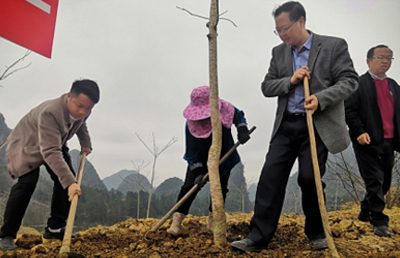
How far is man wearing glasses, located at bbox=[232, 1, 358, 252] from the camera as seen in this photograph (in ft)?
6.77

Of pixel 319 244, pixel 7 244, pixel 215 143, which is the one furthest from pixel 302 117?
pixel 7 244

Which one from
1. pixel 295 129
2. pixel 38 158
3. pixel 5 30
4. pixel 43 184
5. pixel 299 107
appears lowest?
pixel 43 184

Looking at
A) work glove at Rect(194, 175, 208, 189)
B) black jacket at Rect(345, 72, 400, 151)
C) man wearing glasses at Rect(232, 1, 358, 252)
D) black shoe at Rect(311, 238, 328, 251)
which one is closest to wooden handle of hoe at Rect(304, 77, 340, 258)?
man wearing glasses at Rect(232, 1, 358, 252)

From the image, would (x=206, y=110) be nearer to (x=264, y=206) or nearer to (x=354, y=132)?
(x=264, y=206)

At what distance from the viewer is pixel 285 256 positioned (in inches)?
77.2

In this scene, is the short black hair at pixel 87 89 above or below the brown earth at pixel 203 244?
Answer: above

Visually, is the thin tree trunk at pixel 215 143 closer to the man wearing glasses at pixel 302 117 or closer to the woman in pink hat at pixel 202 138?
the man wearing glasses at pixel 302 117

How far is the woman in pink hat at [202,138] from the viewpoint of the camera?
2885mm

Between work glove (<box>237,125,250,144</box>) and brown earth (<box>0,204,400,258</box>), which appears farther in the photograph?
work glove (<box>237,125,250,144</box>)

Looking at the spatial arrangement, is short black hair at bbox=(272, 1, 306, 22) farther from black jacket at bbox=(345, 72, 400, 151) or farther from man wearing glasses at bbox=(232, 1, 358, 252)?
black jacket at bbox=(345, 72, 400, 151)

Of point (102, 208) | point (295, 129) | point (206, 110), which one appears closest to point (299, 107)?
point (295, 129)

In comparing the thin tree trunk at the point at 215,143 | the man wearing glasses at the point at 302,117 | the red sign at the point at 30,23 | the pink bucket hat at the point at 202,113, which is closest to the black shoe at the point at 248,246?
the man wearing glasses at the point at 302,117

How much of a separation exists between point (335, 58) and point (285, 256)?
1.44 m

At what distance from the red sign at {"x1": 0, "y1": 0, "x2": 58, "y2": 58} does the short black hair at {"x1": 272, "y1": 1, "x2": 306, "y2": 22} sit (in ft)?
8.56
